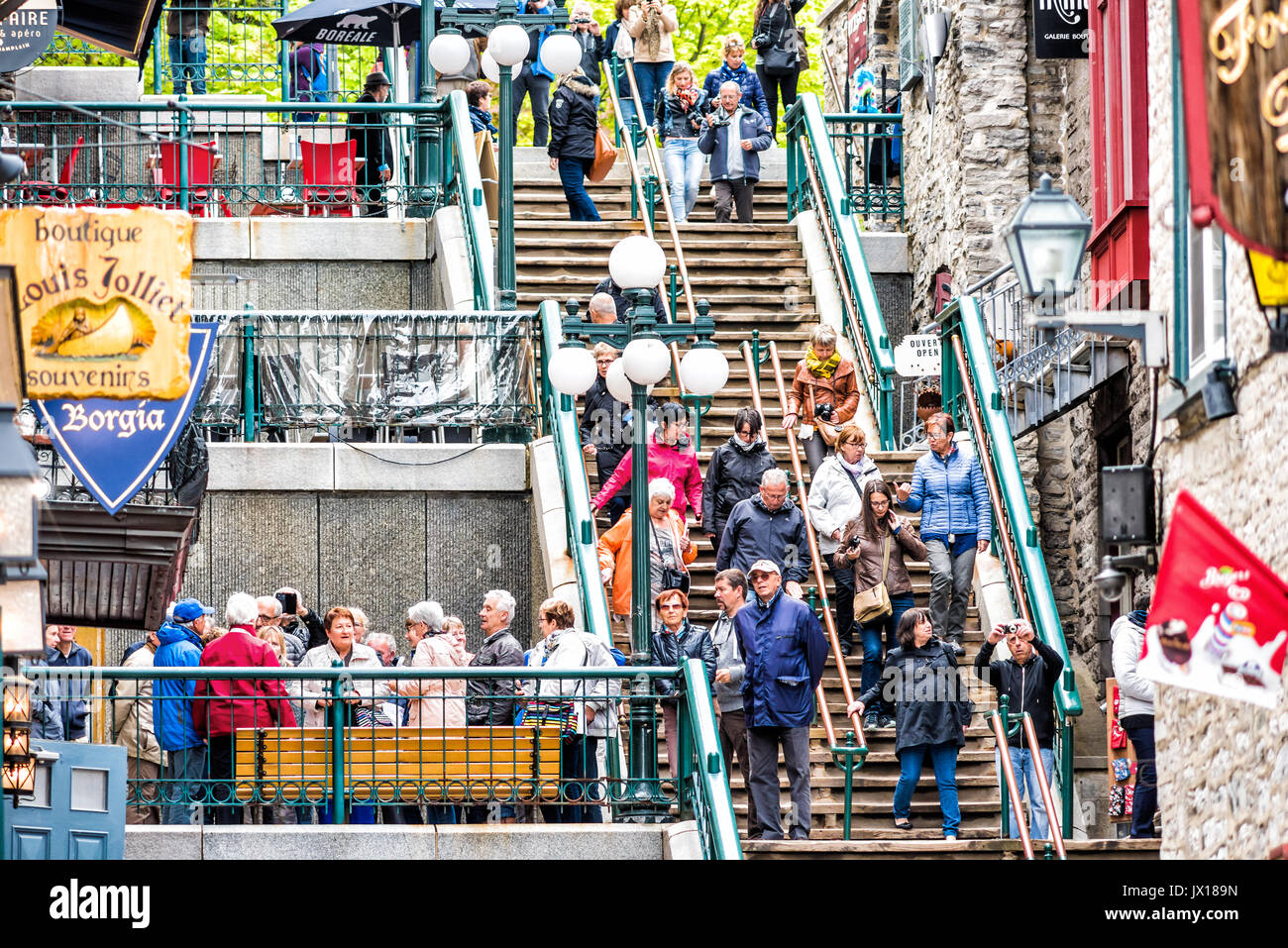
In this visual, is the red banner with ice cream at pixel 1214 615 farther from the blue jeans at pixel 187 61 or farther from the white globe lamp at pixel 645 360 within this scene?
the blue jeans at pixel 187 61

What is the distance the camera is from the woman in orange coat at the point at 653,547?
58.8ft

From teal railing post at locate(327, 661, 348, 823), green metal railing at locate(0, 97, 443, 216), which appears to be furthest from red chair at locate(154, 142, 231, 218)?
teal railing post at locate(327, 661, 348, 823)

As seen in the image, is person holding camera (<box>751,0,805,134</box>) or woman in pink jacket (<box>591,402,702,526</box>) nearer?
woman in pink jacket (<box>591,402,702,526</box>)

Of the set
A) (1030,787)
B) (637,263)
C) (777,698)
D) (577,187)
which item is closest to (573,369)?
(637,263)

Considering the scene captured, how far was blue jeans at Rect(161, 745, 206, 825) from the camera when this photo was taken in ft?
51.9

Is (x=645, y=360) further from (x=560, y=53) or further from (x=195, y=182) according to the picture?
(x=195, y=182)

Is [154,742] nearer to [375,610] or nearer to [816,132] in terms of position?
[375,610]

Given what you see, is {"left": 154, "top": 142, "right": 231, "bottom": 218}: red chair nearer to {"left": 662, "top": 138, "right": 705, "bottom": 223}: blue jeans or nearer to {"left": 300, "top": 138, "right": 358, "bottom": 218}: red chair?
{"left": 300, "top": 138, "right": 358, "bottom": 218}: red chair

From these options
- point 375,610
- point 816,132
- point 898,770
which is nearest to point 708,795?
point 898,770

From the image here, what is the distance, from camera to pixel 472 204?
2223 centimetres

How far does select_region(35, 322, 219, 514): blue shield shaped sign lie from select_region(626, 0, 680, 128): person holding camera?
1094cm

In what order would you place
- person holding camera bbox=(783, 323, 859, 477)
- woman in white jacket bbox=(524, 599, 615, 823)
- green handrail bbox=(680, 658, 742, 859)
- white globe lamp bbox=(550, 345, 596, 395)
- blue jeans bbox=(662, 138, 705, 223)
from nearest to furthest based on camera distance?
green handrail bbox=(680, 658, 742, 859)
woman in white jacket bbox=(524, 599, 615, 823)
white globe lamp bbox=(550, 345, 596, 395)
person holding camera bbox=(783, 323, 859, 477)
blue jeans bbox=(662, 138, 705, 223)

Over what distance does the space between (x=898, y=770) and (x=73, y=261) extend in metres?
6.19

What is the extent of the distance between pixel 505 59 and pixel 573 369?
3824 mm
